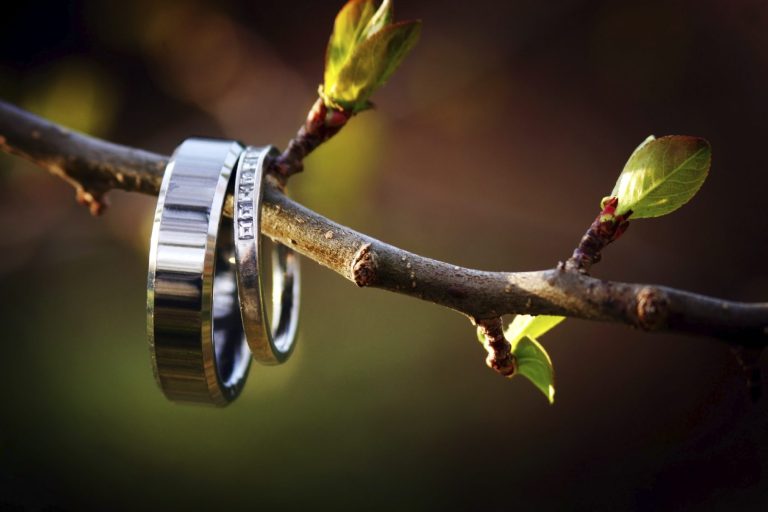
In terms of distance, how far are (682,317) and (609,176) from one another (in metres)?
0.61

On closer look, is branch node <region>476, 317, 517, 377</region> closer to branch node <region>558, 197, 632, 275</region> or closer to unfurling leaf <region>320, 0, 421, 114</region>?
branch node <region>558, 197, 632, 275</region>

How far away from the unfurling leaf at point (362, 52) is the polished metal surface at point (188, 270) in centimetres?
8

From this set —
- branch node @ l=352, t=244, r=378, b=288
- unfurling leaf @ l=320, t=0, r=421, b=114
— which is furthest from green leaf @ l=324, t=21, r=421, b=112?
branch node @ l=352, t=244, r=378, b=288

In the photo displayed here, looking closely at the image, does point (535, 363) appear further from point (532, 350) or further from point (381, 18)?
point (381, 18)

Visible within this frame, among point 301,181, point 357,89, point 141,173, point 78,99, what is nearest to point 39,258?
point 78,99

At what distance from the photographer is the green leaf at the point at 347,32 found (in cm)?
38

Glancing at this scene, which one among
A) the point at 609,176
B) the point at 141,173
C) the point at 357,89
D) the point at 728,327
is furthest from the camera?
the point at 609,176

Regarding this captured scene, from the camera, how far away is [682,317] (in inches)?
10.8

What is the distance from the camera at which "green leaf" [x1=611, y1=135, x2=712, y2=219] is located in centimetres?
30

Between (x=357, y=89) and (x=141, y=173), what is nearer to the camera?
(x=357, y=89)

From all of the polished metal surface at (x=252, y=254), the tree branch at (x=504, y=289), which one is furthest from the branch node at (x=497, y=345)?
the polished metal surface at (x=252, y=254)

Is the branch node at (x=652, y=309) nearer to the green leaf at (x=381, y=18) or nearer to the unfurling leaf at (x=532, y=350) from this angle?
the unfurling leaf at (x=532, y=350)

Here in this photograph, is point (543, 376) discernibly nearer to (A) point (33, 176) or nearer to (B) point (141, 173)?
(B) point (141, 173)

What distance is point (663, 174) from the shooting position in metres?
0.31
